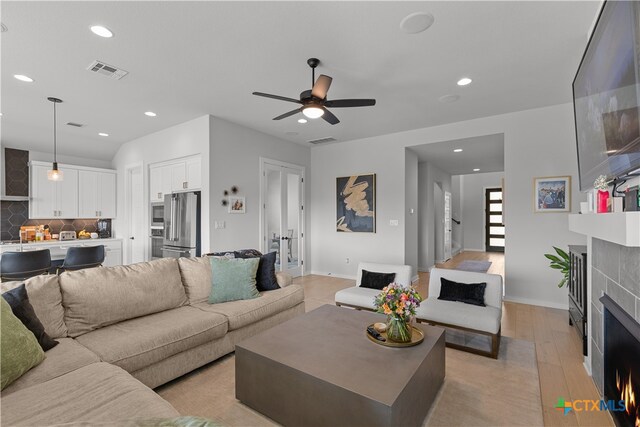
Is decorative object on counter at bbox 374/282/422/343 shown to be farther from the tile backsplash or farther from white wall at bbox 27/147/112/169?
white wall at bbox 27/147/112/169

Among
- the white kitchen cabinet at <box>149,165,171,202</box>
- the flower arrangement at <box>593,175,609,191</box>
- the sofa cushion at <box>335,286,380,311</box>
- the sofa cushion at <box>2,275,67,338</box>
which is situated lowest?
the sofa cushion at <box>335,286,380,311</box>

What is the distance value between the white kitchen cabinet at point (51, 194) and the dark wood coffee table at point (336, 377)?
230 inches

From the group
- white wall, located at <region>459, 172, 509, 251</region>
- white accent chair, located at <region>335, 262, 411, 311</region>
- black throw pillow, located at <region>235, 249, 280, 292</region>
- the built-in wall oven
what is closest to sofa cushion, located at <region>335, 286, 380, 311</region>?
white accent chair, located at <region>335, 262, 411, 311</region>

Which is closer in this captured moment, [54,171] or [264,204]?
[54,171]

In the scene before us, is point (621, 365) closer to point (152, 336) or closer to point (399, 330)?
point (399, 330)

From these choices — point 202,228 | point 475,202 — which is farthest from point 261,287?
point 475,202

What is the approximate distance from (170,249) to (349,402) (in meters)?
4.35

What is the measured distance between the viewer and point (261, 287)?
3326mm

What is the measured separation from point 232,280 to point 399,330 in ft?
5.66

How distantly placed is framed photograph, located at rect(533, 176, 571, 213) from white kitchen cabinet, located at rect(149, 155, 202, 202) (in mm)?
5044

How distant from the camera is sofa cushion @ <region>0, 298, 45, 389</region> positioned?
146 cm

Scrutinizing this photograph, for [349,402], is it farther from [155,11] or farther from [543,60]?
[543,60]

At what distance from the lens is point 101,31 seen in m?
2.42

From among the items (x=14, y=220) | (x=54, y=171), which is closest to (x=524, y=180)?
(x=54, y=171)
